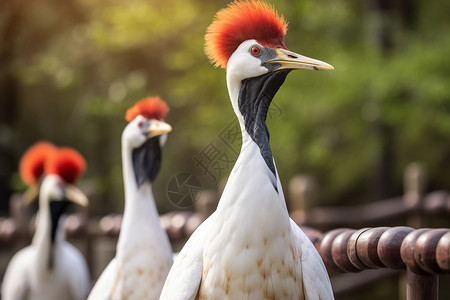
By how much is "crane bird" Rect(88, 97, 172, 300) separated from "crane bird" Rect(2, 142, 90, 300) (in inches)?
45.0

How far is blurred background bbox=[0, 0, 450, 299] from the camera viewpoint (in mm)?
6836

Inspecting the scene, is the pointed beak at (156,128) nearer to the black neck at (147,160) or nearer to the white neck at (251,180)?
the black neck at (147,160)

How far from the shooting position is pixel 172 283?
1.90 m

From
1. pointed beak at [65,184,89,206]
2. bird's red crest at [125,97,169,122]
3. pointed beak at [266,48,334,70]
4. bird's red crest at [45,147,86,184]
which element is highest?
pointed beak at [266,48,334,70]

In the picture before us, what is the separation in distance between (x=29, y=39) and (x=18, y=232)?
5.75 metres

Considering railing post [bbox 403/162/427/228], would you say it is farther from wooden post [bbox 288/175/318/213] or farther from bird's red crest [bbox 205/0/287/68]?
bird's red crest [bbox 205/0/287/68]

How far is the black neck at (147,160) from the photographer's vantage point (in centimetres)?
269

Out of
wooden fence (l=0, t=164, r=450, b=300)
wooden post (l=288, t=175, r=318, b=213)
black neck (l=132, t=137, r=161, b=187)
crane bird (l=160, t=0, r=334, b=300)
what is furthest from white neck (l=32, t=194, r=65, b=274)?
wooden post (l=288, t=175, r=318, b=213)

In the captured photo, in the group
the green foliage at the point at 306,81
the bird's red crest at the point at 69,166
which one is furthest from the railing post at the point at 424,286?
the green foliage at the point at 306,81

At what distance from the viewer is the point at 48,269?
150 inches

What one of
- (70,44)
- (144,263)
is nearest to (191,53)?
(70,44)

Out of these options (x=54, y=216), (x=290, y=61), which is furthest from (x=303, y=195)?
(x=290, y=61)

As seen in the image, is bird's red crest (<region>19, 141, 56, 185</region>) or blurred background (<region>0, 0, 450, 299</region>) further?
blurred background (<region>0, 0, 450, 299</region>)

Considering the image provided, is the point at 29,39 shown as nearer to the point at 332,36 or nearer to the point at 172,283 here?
the point at 332,36
